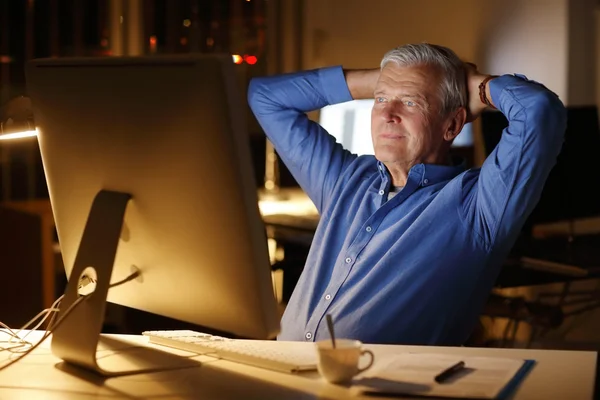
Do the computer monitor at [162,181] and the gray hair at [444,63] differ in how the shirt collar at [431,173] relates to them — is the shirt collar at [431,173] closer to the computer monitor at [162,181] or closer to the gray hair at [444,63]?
the gray hair at [444,63]

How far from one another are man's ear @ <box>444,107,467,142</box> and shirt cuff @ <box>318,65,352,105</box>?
30cm

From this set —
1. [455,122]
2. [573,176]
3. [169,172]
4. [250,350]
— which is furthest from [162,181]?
[573,176]

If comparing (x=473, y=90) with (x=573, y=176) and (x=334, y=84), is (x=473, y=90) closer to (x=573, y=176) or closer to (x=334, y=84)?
(x=334, y=84)

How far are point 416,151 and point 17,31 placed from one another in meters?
3.23

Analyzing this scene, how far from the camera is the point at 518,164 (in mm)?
2059

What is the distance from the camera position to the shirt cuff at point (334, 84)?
2510 millimetres

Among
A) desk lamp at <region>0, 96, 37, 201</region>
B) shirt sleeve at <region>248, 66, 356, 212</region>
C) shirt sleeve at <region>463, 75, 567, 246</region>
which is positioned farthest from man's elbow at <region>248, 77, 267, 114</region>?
desk lamp at <region>0, 96, 37, 201</region>

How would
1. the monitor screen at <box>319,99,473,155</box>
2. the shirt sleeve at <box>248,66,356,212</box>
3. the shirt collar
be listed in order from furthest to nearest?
the monitor screen at <box>319,99,473,155</box>
the shirt sleeve at <box>248,66,356,212</box>
the shirt collar

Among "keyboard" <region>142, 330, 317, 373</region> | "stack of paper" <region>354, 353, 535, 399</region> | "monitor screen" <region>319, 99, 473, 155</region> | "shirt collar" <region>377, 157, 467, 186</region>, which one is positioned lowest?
"keyboard" <region>142, 330, 317, 373</region>

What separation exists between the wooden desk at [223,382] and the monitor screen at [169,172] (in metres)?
0.09

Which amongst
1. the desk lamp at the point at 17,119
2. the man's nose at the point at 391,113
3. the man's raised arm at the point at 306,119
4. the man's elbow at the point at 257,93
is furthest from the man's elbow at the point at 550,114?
the desk lamp at the point at 17,119

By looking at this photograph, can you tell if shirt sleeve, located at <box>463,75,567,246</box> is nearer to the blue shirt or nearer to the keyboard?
the blue shirt

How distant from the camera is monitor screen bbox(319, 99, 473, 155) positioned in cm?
387

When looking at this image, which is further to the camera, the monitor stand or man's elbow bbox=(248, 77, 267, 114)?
man's elbow bbox=(248, 77, 267, 114)
